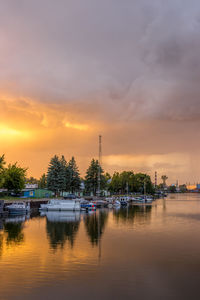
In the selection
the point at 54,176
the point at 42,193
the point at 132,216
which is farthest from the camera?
the point at 54,176

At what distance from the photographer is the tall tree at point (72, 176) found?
118450 millimetres

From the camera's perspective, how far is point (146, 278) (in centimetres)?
1967

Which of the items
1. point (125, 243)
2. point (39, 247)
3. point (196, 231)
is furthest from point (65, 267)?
point (196, 231)

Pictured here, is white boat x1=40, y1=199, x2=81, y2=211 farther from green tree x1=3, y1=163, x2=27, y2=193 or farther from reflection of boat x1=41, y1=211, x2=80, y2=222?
green tree x1=3, y1=163, x2=27, y2=193

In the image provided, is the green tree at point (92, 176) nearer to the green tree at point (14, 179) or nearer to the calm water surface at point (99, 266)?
the green tree at point (14, 179)

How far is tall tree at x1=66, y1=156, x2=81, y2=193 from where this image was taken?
11845 cm

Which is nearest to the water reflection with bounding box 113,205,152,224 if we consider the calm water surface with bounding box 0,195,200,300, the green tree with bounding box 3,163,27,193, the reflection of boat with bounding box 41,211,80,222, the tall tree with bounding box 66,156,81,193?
the reflection of boat with bounding box 41,211,80,222

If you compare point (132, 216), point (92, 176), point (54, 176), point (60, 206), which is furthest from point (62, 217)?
point (92, 176)

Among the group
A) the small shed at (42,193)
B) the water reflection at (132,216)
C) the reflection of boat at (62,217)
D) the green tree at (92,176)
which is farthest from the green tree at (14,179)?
the green tree at (92,176)

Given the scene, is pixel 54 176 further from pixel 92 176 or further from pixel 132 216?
pixel 132 216

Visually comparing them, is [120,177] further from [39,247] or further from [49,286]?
[49,286]

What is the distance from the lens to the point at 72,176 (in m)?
Result: 119

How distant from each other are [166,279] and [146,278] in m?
1.30

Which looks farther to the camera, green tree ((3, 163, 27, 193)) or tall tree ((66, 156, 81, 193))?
tall tree ((66, 156, 81, 193))
